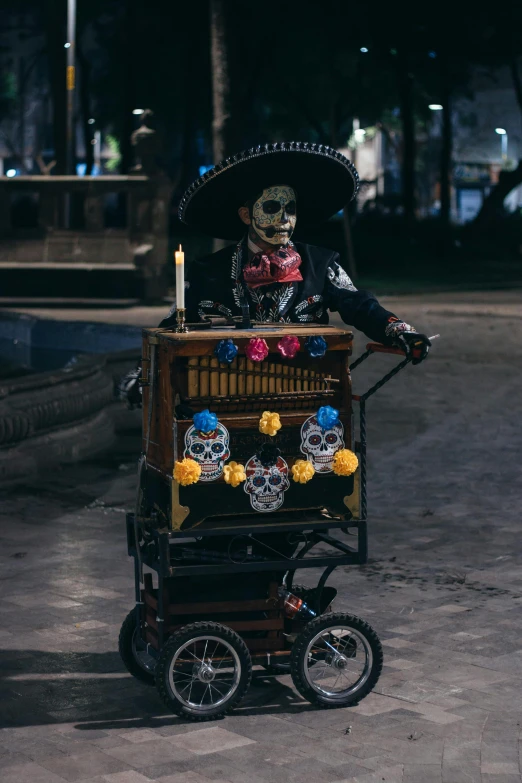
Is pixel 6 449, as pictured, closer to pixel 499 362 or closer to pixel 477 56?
pixel 499 362

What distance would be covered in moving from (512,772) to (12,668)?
7.24 ft

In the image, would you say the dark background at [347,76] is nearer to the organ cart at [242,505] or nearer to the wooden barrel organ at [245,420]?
the organ cart at [242,505]

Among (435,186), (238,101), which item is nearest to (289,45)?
(238,101)

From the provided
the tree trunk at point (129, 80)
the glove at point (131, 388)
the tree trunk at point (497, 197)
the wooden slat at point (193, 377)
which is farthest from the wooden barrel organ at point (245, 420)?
the tree trunk at point (497, 197)

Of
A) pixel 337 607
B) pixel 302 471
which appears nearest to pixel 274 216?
pixel 302 471

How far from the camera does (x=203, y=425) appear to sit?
505cm

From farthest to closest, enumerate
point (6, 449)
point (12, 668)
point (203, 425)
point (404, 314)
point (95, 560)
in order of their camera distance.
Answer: point (404, 314), point (6, 449), point (95, 560), point (12, 668), point (203, 425)

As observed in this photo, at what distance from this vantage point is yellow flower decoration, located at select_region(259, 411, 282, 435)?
16.8 feet

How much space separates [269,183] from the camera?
18.8ft

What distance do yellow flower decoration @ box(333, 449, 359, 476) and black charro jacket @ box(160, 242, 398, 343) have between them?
60 centimetres

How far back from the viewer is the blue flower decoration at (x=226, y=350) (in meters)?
5.04

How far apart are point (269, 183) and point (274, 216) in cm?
16

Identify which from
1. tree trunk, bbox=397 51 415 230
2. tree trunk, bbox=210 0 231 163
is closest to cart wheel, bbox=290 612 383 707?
tree trunk, bbox=210 0 231 163

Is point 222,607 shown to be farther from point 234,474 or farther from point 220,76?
point 220,76
